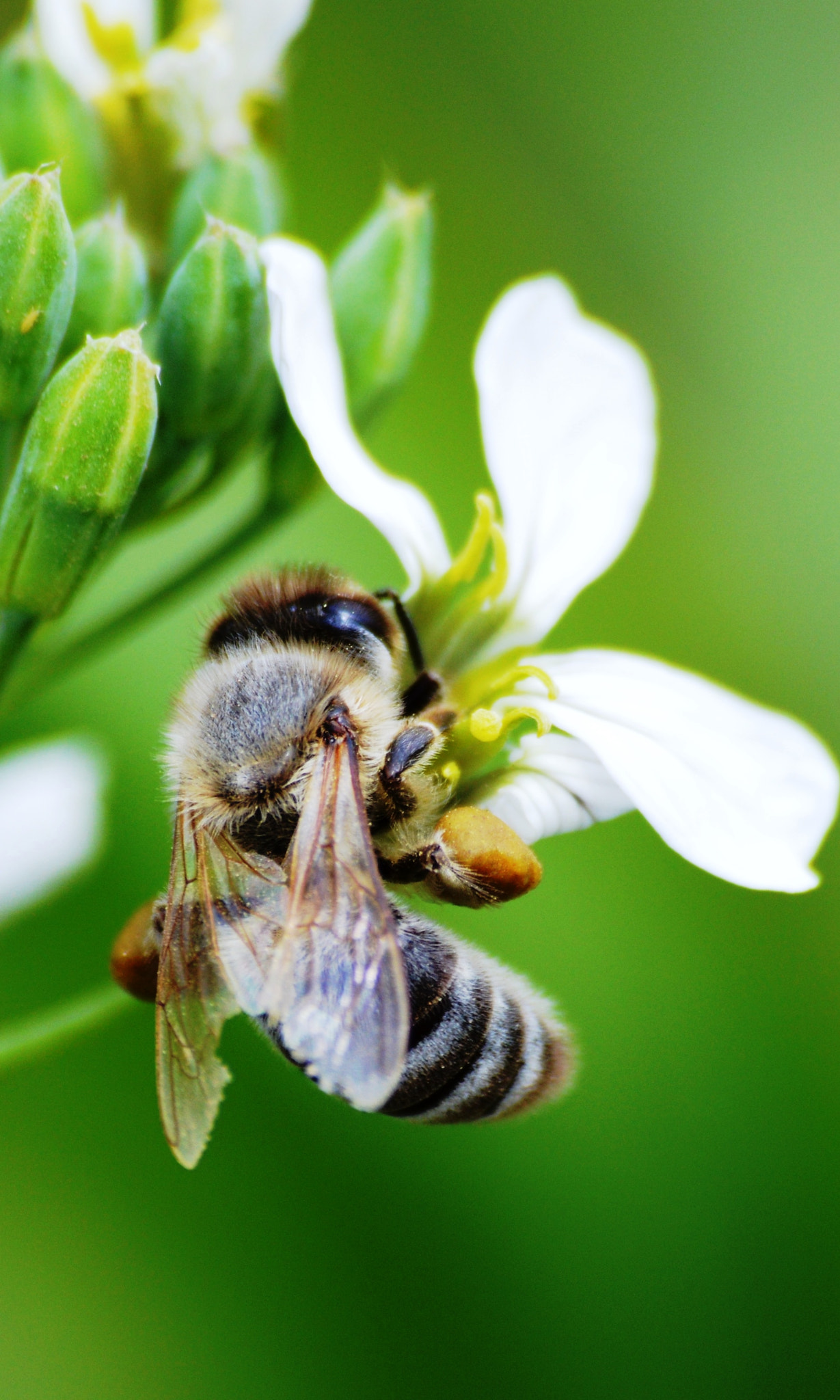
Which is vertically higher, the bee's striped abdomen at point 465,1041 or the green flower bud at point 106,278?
the green flower bud at point 106,278

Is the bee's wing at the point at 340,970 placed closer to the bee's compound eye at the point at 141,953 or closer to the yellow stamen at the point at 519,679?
the bee's compound eye at the point at 141,953

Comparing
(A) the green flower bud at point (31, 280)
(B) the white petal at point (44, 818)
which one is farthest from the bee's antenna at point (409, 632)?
(B) the white petal at point (44, 818)

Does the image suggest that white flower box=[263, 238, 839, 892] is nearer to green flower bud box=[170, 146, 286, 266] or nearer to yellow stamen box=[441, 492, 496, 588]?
yellow stamen box=[441, 492, 496, 588]

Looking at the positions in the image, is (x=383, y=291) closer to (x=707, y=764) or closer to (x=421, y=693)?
(x=421, y=693)

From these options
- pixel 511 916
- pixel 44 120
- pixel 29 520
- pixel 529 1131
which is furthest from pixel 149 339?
pixel 529 1131

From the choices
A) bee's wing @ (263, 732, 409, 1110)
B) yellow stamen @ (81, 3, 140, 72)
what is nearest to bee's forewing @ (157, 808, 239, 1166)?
bee's wing @ (263, 732, 409, 1110)

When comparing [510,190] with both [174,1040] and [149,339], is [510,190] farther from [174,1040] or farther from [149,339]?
[174,1040]

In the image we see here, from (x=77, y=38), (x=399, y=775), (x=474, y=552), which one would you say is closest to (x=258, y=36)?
→ (x=77, y=38)
